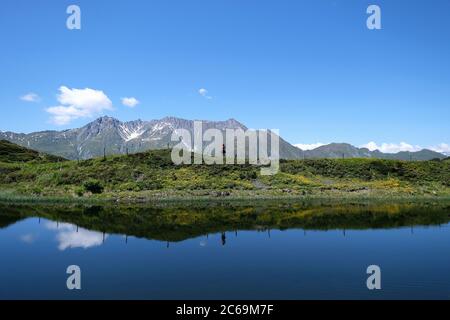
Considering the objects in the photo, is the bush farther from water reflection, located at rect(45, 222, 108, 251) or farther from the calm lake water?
water reflection, located at rect(45, 222, 108, 251)

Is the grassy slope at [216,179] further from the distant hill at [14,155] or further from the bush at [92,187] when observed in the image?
the distant hill at [14,155]

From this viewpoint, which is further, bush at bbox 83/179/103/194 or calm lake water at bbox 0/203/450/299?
bush at bbox 83/179/103/194

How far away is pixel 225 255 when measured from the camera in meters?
27.5

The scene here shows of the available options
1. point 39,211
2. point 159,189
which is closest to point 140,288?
point 39,211

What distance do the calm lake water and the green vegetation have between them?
27.3 meters

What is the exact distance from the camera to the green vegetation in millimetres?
78812

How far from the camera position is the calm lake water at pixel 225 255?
1917 centimetres

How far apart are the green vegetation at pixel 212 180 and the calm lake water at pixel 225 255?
27.3m

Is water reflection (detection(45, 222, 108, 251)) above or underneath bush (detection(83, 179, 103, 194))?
underneath

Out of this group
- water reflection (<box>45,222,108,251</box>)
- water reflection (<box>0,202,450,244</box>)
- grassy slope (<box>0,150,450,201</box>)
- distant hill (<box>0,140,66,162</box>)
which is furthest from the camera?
distant hill (<box>0,140,66,162</box>)

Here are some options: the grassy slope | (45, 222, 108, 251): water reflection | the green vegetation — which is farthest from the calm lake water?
the grassy slope

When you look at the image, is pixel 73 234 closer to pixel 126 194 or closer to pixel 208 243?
pixel 208 243

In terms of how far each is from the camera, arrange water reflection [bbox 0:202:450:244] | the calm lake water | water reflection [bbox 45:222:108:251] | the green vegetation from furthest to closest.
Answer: the green vegetation < water reflection [bbox 0:202:450:244] < water reflection [bbox 45:222:108:251] < the calm lake water

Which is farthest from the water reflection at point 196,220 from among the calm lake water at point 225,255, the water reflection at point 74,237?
the calm lake water at point 225,255
